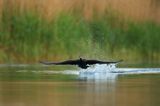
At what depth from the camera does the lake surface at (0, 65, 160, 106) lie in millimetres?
21625

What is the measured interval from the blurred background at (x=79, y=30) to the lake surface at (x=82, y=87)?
20.5ft

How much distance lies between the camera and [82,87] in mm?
25797

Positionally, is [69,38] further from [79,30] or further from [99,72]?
[99,72]

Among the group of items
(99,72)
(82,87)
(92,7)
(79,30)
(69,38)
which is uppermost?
(92,7)

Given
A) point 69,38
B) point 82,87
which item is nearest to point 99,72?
point 82,87

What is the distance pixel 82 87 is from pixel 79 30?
1713cm

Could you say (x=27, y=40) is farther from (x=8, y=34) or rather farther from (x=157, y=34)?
(x=157, y=34)

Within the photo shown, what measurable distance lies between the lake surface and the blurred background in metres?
6.26

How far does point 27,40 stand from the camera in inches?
1635

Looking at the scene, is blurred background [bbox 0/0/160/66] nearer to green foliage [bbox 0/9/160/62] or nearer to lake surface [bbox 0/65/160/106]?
green foliage [bbox 0/9/160/62]

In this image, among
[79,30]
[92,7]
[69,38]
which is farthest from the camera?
[92,7]

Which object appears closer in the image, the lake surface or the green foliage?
the lake surface

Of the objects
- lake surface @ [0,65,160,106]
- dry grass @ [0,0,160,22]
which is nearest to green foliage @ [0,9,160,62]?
dry grass @ [0,0,160,22]

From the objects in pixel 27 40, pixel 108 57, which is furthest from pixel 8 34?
pixel 108 57
